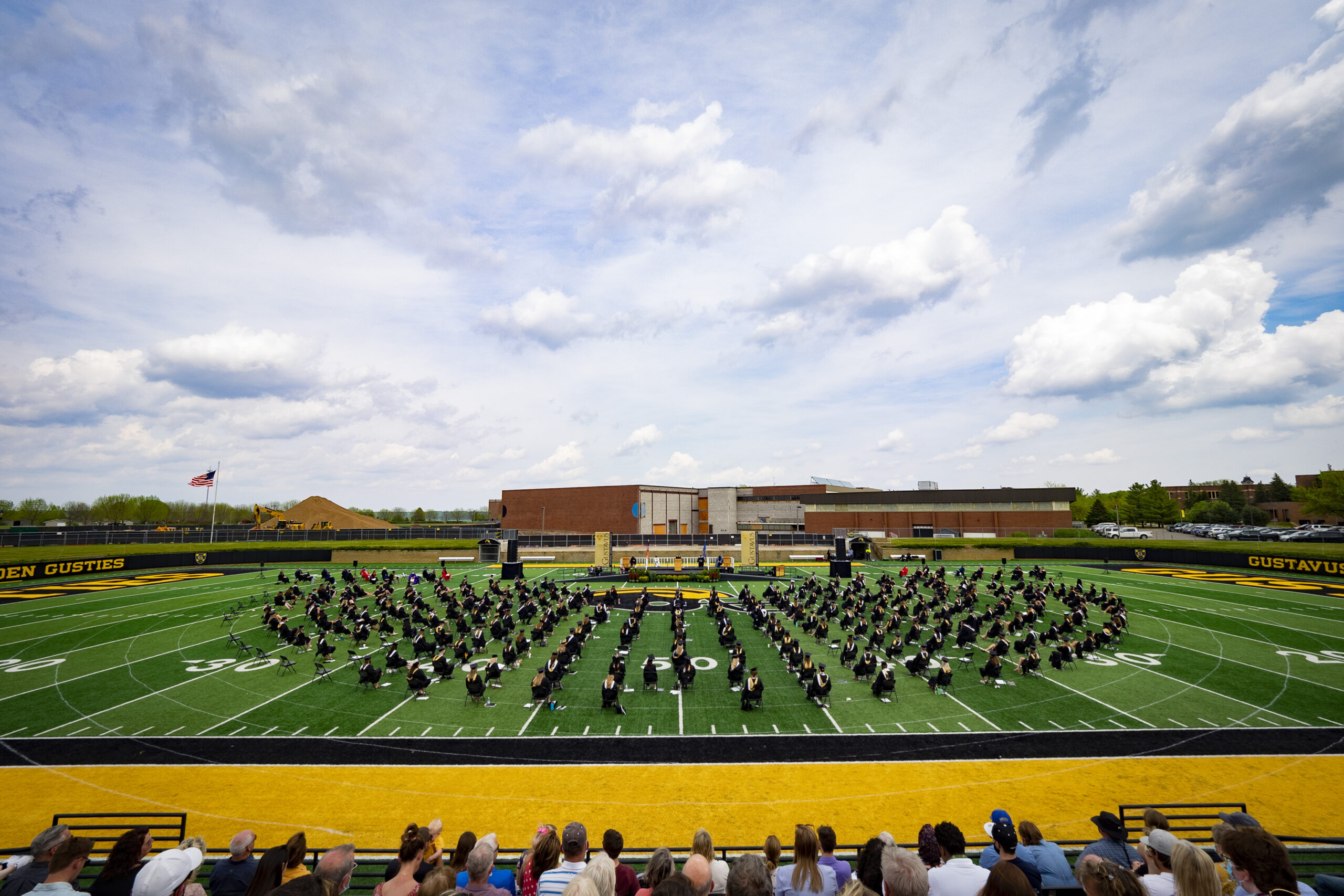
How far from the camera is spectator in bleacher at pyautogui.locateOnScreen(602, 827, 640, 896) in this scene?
6.07m

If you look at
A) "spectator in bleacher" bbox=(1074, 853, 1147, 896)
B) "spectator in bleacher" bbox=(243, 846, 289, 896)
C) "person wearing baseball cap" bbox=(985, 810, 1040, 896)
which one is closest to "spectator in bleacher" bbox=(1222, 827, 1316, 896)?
"spectator in bleacher" bbox=(1074, 853, 1147, 896)

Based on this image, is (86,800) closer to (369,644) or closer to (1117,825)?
(369,644)

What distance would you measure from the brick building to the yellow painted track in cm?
6539

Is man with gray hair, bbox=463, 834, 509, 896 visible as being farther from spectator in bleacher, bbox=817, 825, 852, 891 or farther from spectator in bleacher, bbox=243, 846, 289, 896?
spectator in bleacher, bbox=817, 825, 852, 891

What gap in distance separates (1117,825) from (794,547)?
5982 cm

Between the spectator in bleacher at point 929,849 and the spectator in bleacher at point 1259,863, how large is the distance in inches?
103

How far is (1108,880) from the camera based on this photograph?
4.49 m

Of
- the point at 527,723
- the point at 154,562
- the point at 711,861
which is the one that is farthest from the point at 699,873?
the point at 154,562

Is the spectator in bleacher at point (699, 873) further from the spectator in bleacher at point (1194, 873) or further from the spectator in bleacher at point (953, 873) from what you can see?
the spectator in bleacher at point (1194, 873)

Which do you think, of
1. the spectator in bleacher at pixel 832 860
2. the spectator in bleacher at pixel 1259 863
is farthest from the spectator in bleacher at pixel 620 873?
the spectator in bleacher at pixel 1259 863

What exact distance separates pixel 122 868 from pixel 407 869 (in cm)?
275

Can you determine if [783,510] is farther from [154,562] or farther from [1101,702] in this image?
[154,562]

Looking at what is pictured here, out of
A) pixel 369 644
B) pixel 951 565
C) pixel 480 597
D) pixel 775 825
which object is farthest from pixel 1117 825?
pixel 951 565

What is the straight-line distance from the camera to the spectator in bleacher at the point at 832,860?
6672 millimetres
